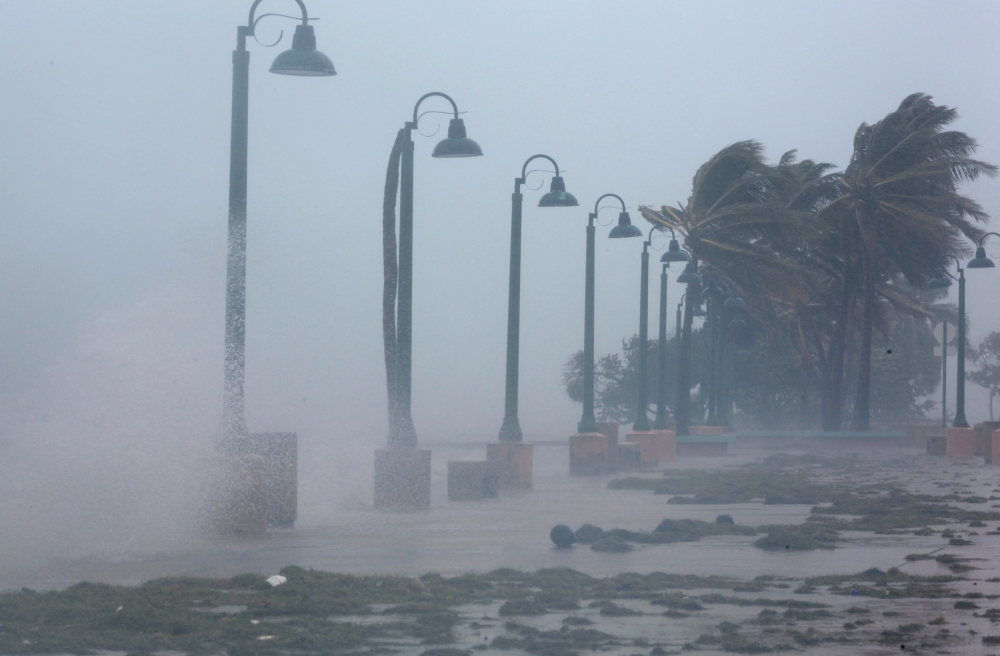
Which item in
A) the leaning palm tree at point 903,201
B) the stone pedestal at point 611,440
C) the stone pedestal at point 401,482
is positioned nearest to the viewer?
the stone pedestal at point 401,482

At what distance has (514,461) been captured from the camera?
2002cm

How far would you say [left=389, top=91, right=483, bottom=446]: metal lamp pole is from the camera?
1641 cm

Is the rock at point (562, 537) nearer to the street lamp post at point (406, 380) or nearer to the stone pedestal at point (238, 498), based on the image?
the stone pedestal at point (238, 498)

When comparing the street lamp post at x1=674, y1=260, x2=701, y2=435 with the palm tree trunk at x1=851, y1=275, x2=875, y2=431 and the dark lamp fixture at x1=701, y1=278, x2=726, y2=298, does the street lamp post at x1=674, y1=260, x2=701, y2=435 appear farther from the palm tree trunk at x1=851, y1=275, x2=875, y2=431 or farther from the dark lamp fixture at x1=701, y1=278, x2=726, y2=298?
the palm tree trunk at x1=851, y1=275, x2=875, y2=431

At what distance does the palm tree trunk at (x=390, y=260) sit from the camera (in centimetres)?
1839

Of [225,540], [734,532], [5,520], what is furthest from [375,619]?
[5,520]

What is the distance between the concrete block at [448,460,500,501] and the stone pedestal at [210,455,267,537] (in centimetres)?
574

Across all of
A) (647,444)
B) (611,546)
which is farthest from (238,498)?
(647,444)

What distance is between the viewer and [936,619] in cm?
697

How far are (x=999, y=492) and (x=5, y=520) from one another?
13.4 meters

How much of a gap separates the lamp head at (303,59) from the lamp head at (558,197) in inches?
331

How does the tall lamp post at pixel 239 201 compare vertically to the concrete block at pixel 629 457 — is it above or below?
above

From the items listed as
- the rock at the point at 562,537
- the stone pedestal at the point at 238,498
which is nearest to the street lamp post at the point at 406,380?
the stone pedestal at the point at 238,498

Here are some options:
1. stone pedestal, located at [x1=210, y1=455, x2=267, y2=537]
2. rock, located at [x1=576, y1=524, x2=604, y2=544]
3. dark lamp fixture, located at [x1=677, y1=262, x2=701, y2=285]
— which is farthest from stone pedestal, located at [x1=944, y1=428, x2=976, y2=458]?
stone pedestal, located at [x1=210, y1=455, x2=267, y2=537]
